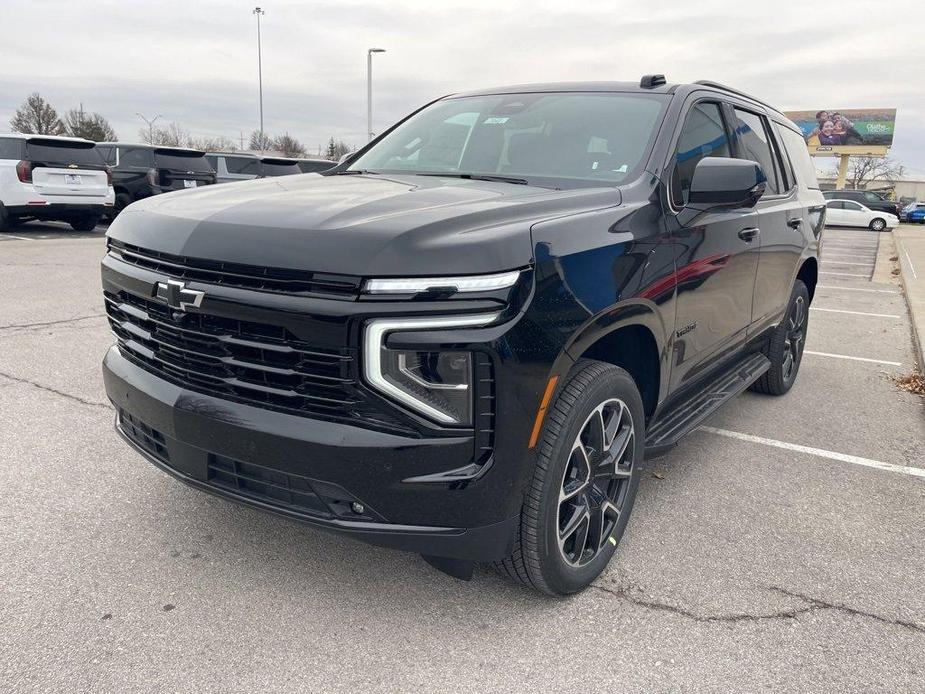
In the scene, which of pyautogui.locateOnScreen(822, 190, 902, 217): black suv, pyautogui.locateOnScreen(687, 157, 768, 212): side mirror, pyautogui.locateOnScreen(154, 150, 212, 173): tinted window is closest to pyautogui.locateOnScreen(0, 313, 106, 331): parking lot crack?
pyautogui.locateOnScreen(687, 157, 768, 212): side mirror

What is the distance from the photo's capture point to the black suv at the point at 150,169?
52.3 ft

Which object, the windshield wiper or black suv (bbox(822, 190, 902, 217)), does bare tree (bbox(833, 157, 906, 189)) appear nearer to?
black suv (bbox(822, 190, 902, 217))

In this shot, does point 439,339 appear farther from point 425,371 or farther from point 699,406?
point 699,406

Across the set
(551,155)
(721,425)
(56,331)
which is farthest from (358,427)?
(56,331)

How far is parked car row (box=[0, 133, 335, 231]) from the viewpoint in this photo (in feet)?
43.5

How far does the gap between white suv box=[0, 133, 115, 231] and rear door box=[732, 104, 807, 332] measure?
1280 cm

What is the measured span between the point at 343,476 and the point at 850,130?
71340 millimetres

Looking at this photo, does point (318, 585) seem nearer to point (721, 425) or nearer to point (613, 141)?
point (613, 141)

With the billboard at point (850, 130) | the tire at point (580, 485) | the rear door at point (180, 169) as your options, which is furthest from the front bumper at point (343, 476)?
the billboard at point (850, 130)

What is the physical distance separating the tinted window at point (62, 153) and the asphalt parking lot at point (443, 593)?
11.0 m

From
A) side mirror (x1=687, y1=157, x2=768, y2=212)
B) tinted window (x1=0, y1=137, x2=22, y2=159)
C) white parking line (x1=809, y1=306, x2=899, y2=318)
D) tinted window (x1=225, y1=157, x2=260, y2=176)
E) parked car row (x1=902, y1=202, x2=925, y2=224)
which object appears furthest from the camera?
parked car row (x1=902, y1=202, x2=925, y2=224)

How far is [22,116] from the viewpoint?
5488 centimetres

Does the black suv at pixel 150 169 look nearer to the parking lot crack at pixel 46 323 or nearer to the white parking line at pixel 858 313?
the parking lot crack at pixel 46 323

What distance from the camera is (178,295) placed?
7.64 ft
